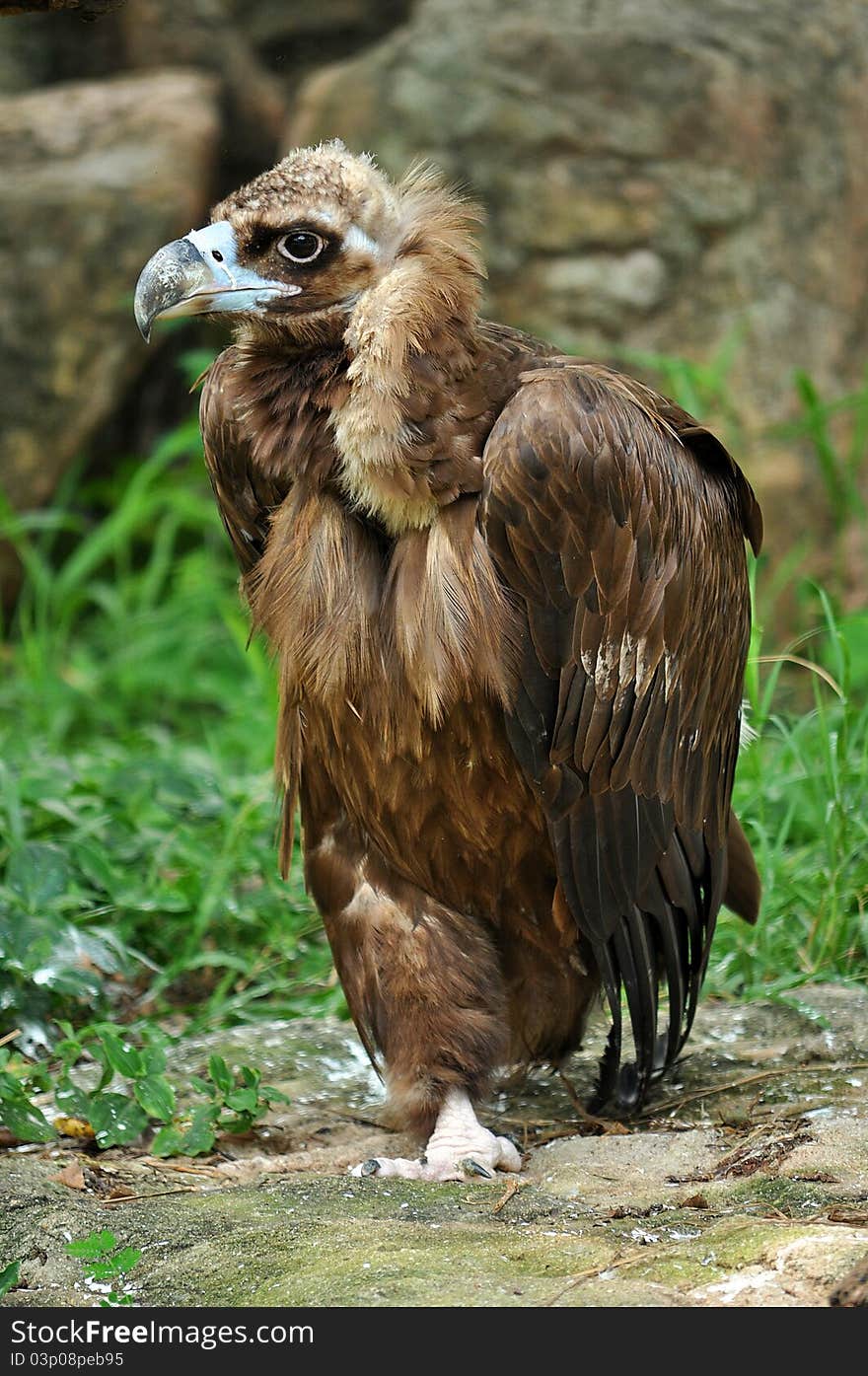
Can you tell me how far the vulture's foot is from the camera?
2.97 metres

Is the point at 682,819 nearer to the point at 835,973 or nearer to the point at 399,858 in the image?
the point at 399,858

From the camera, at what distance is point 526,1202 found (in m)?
2.74

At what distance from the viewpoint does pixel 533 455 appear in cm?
276

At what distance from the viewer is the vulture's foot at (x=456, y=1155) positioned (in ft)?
9.73

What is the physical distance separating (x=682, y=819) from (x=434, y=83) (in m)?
4.36

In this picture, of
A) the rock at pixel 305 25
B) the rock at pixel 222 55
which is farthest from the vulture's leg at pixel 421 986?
the rock at pixel 305 25

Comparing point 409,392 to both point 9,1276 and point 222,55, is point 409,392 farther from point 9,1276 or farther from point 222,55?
point 222,55

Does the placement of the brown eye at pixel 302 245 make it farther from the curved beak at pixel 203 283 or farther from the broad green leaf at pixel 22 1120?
the broad green leaf at pixel 22 1120

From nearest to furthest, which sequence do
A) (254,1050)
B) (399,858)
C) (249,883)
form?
(399,858), (254,1050), (249,883)

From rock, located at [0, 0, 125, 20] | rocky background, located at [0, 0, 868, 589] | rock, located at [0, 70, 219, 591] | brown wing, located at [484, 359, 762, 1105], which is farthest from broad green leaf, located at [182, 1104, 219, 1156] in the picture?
rock, located at [0, 70, 219, 591]

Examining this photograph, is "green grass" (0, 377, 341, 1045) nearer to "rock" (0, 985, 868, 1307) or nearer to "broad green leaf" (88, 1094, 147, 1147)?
"rock" (0, 985, 868, 1307)

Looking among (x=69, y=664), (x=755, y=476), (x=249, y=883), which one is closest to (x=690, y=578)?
(x=249, y=883)

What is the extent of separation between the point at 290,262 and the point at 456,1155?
168 centimetres

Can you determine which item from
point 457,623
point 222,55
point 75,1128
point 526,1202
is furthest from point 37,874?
point 222,55
